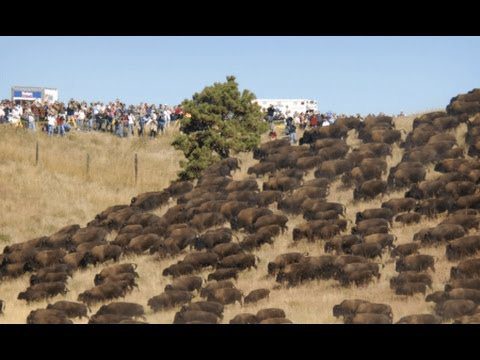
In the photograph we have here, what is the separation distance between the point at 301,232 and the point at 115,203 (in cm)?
1928

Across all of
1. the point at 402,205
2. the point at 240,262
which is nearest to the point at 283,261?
the point at 240,262

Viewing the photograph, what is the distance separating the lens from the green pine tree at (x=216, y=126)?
48.6 metres

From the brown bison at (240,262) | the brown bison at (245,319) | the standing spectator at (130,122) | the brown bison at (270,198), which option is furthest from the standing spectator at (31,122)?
the brown bison at (245,319)

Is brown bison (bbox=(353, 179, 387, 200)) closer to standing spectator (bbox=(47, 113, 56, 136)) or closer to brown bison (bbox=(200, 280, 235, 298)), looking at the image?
brown bison (bbox=(200, 280, 235, 298))

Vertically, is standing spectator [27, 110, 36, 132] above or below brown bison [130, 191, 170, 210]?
above

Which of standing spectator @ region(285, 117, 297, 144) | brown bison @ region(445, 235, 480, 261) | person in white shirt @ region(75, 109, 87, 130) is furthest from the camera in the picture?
person in white shirt @ region(75, 109, 87, 130)

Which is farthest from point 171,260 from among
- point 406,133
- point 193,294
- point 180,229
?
point 406,133

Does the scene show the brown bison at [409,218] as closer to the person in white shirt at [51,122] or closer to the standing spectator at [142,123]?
the person in white shirt at [51,122]

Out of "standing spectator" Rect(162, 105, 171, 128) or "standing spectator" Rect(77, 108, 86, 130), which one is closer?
"standing spectator" Rect(77, 108, 86, 130)

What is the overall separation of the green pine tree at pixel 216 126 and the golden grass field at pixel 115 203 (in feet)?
9.06

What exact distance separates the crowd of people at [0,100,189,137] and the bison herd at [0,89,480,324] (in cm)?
1719

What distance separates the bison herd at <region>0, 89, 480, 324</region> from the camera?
23266 mm

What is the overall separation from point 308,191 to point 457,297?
12.4m

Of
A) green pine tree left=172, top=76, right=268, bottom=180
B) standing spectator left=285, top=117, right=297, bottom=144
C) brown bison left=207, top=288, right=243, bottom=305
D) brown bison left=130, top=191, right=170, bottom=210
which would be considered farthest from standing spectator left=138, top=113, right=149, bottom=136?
brown bison left=207, top=288, right=243, bottom=305
